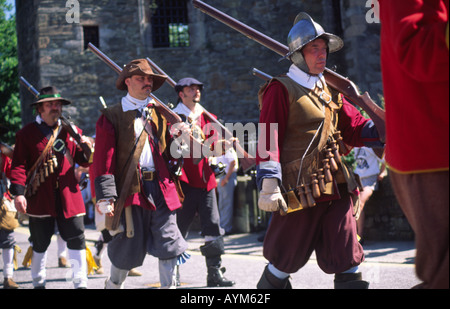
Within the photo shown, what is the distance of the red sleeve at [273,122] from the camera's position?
4.37 m

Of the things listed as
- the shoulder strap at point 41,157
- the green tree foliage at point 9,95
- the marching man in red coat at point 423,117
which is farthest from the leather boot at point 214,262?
the green tree foliage at point 9,95

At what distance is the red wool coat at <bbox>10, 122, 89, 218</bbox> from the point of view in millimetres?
6871

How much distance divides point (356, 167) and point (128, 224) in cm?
506

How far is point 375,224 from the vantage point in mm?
10148

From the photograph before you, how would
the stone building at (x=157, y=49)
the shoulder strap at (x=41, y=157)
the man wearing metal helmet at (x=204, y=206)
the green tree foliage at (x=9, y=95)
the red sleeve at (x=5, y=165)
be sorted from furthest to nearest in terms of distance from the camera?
1. the green tree foliage at (x=9, y=95)
2. the stone building at (x=157, y=49)
3. the red sleeve at (x=5, y=165)
4. the man wearing metal helmet at (x=204, y=206)
5. the shoulder strap at (x=41, y=157)

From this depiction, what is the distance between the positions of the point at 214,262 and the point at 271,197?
10.9ft

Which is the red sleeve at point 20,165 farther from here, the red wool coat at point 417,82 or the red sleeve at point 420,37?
the red sleeve at point 420,37

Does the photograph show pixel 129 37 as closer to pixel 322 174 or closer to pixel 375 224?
pixel 375 224

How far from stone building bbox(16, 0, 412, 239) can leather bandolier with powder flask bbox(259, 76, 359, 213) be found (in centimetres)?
1423

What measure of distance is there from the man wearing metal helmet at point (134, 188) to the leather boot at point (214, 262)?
66.0 inches

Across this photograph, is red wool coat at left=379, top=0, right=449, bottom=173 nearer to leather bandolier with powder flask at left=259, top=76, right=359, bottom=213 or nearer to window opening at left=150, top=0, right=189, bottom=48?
leather bandolier with powder flask at left=259, top=76, right=359, bottom=213

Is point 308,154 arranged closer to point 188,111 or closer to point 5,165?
point 188,111

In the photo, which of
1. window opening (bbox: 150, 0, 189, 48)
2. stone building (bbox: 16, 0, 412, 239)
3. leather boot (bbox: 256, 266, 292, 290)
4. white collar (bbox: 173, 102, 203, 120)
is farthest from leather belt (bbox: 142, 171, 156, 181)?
window opening (bbox: 150, 0, 189, 48)
